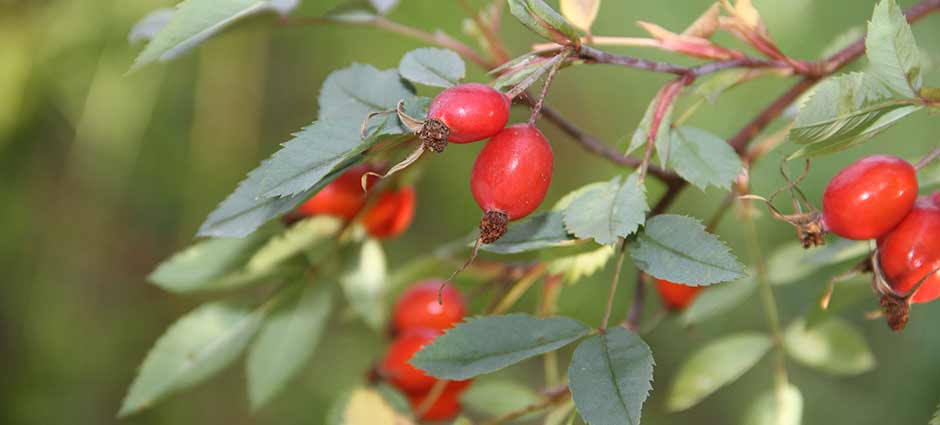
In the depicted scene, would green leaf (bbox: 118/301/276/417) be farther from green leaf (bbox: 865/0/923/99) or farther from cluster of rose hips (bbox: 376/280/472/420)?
green leaf (bbox: 865/0/923/99)

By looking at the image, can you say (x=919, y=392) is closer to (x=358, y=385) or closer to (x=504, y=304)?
(x=504, y=304)

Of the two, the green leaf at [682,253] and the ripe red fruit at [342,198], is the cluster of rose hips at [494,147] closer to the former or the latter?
the green leaf at [682,253]

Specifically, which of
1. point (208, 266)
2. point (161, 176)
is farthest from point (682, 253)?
point (161, 176)

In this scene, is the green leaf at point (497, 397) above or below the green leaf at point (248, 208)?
below

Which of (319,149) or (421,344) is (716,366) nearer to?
(421,344)

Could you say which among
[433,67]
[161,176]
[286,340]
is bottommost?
[161,176]

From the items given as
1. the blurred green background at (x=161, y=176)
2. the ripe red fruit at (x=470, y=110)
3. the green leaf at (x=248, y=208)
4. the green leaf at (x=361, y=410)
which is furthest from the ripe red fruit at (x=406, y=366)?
the blurred green background at (x=161, y=176)

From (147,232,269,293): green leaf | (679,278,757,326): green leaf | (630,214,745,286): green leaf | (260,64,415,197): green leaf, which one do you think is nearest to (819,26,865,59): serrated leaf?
(679,278,757,326): green leaf
